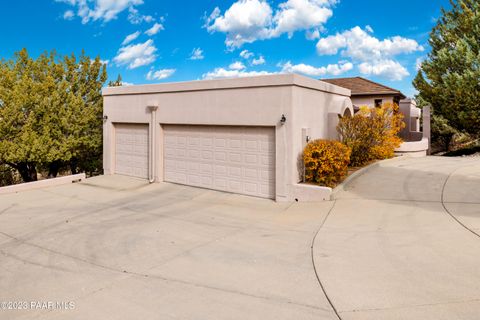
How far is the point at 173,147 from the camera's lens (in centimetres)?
1404

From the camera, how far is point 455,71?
74.5 ft

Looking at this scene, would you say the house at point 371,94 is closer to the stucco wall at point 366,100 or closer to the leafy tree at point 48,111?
the stucco wall at point 366,100

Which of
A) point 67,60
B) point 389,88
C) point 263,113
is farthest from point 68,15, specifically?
point 389,88

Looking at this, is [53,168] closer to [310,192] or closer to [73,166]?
[73,166]

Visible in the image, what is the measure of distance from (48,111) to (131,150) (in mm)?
5376

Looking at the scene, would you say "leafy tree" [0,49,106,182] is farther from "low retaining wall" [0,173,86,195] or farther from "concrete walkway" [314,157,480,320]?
"concrete walkway" [314,157,480,320]

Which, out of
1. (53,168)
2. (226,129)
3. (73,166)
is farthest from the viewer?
(73,166)

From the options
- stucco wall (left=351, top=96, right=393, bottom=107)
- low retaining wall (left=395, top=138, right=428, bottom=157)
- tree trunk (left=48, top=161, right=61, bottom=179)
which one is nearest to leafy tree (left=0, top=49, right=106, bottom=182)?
tree trunk (left=48, top=161, right=61, bottom=179)

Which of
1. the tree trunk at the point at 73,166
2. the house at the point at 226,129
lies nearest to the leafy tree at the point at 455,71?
the house at the point at 226,129

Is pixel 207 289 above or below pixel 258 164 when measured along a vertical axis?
below

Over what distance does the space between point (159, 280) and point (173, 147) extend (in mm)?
8922

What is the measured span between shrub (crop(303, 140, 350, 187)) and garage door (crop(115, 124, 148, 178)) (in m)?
7.17

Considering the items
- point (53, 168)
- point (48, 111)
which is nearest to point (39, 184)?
point (48, 111)

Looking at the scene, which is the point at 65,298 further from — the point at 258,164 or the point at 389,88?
the point at 389,88
